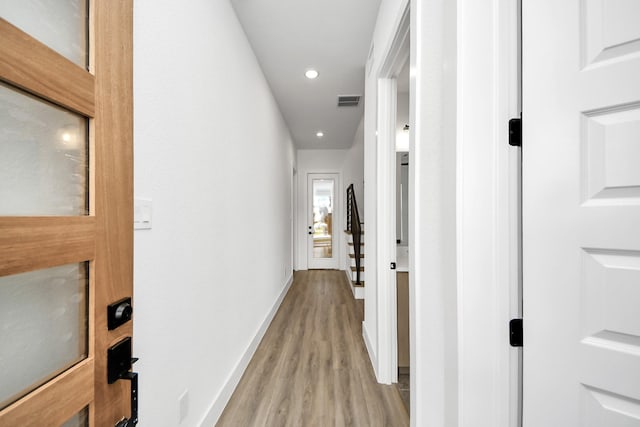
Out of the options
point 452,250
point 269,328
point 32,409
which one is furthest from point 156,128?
point 269,328

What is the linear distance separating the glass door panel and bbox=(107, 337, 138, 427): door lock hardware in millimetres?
5669

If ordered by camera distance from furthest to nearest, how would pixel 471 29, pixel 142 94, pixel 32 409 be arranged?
1. pixel 142 94
2. pixel 471 29
3. pixel 32 409

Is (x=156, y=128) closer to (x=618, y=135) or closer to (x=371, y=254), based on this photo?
(x=618, y=135)

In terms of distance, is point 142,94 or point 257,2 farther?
point 257,2

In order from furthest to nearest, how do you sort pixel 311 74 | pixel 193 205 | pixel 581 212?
pixel 311 74, pixel 193 205, pixel 581 212

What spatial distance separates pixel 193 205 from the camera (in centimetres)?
144

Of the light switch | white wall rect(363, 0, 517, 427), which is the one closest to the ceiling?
white wall rect(363, 0, 517, 427)

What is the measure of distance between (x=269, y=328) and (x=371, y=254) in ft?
4.89

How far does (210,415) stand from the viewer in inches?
62.5

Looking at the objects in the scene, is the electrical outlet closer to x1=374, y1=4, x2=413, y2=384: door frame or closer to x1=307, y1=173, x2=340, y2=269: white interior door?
x1=374, y1=4, x2=413, y2=384: door frame

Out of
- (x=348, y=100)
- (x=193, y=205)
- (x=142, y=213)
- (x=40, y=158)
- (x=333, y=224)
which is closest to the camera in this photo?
(x=40, y=158)

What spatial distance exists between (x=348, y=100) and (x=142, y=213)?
3.21 metres

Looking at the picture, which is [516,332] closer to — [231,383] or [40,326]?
[40,326]

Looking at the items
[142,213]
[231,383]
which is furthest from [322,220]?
[142,213]
